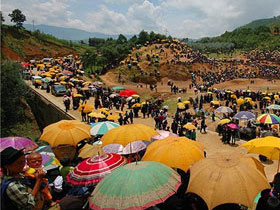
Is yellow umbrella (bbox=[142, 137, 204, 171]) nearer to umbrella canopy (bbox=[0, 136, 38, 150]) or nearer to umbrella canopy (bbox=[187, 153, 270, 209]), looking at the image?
umbrella canopy (bbox=[187, 153, 270, 209])

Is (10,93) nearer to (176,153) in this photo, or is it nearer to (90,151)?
(90,151)

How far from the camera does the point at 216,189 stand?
13.1 feet

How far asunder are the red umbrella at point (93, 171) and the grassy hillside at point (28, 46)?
206 feet

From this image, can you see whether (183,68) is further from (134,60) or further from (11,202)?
(11,202)

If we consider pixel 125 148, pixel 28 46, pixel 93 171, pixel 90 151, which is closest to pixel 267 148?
pixel 125 148

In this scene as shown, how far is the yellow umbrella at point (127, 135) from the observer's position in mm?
7277

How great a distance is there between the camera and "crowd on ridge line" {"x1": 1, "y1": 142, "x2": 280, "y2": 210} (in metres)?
3.26

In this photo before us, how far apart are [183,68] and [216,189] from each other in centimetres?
5418

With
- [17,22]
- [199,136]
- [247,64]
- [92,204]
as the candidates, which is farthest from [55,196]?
[17,22]

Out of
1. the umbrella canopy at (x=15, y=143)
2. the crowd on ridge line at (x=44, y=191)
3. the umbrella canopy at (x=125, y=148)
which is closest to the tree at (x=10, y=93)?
the umbrella canopy at (x=15, y=143)

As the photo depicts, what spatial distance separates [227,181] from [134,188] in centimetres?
149

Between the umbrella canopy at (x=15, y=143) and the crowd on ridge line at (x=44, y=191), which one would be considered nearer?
the crowd on ridge line at (x=44, y=191)

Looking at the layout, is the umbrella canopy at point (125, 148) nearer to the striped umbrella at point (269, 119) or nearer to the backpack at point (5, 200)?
the backpack at point (5, 200)

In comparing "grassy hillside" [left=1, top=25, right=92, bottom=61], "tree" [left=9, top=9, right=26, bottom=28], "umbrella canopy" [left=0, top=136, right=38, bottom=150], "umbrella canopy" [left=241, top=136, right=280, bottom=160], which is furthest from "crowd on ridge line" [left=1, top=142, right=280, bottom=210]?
"tree" [left=9, top=9, right=26, bottom=28]
